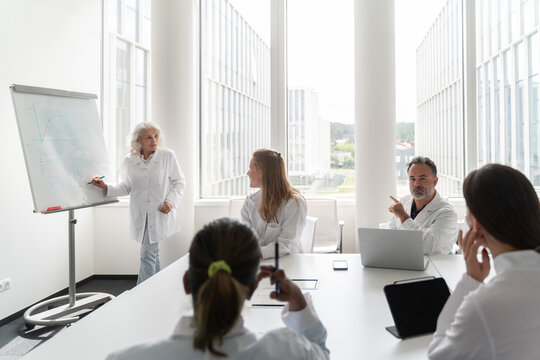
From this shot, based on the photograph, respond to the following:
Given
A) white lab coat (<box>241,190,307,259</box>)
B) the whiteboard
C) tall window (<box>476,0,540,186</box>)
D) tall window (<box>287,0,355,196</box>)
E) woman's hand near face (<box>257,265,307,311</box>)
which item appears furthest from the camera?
tall window (<box>287,0,355,196</box>)

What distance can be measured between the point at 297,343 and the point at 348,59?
14.0ft

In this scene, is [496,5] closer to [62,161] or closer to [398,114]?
[398,114]

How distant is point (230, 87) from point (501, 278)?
4.30 m

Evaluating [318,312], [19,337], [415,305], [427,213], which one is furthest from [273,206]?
[19,337]

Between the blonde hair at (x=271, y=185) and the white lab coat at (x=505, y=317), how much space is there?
182 cm

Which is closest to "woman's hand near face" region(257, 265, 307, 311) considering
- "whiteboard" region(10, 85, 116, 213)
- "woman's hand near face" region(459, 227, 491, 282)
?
"woman's hand near face" region(459, 227, 491, 282)

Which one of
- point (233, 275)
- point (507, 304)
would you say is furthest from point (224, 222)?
point (507, 304)

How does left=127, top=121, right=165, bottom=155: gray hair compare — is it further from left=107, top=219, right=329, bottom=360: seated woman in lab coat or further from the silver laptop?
left=107, top=219, right=329, bottom=360: seated woman in lab coat

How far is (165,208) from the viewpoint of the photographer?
3.75m

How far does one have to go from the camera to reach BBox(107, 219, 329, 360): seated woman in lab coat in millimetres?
869

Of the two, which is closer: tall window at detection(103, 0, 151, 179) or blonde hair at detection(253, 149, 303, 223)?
blonde hair at detection(253, 149, 303, 223)

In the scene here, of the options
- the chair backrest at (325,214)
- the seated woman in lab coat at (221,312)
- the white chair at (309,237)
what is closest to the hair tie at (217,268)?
the seated woman in lab coat at (221,312)

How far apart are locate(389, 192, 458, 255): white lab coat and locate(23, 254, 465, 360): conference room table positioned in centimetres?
21

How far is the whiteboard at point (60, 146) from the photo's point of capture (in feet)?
10.0
